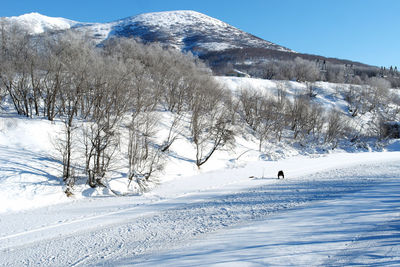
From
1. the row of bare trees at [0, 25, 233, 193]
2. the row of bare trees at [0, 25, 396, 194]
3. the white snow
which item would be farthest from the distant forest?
the white snow

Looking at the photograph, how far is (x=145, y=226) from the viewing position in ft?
33.2

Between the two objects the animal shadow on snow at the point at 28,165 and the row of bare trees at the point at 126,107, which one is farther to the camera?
the row of bare trees at the point at 126,107

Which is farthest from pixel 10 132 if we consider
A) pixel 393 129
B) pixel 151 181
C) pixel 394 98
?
pixel 394 98

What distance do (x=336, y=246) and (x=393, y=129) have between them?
52.3m

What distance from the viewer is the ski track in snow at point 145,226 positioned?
7551 mm

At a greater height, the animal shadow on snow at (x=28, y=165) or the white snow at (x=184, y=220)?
the animal shadow on snow at (x=28, y=165)

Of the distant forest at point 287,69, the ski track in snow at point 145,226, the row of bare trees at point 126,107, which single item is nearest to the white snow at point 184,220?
the ski track in snow at point 145,226

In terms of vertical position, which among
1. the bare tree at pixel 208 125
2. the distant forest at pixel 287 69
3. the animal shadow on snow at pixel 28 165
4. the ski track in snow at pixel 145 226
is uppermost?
the distant forest at pixel 287 69

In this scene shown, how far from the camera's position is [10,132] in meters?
18.1

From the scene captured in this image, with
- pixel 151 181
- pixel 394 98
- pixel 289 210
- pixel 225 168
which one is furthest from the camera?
pixel 394 98

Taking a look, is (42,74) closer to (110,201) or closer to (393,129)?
(110,201)

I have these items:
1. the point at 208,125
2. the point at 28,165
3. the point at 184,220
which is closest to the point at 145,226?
the point at 184,220

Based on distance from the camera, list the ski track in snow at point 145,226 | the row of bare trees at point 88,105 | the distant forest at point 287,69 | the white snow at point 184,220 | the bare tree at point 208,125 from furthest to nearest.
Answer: the distant forest at point 287,69 < the bare tree at point 208,125 < the row of bare trees at point 88,105 < the ski track in snow at point 145,226 < the white snow at point 184,220

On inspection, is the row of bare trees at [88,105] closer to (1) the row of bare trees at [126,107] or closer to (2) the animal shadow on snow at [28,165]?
(1) the row of bare trees at [126,107]
